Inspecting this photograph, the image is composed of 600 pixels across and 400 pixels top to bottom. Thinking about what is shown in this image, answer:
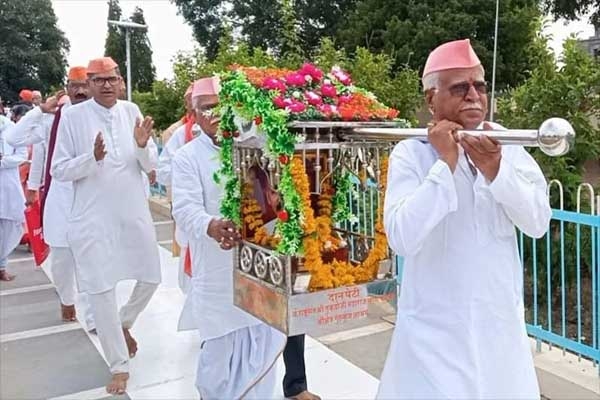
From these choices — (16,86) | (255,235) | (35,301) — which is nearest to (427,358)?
(255,235)

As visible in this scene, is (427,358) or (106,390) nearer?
(427,358)

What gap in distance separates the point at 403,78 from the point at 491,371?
7.00 m

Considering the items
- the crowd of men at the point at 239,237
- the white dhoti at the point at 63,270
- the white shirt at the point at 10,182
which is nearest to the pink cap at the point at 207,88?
the crowd of men at the point at 239,237

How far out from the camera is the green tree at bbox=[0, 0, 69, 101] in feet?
135

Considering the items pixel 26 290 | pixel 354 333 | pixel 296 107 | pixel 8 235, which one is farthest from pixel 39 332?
pixel 296 107

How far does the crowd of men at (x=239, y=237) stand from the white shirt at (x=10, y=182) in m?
1.02

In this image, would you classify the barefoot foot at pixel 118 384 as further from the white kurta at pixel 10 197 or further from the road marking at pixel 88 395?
the white kurta at pixel 10 197

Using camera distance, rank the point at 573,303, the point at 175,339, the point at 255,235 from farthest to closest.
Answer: the point at 573,303 → the point at 175,339 → the point at 255,235

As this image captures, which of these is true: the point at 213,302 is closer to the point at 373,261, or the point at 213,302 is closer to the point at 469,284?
the point at 373,261

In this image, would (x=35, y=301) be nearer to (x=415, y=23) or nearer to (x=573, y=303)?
(x=573, y=303)

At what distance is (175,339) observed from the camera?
4406 millimetres

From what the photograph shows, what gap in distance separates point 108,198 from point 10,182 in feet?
12.6

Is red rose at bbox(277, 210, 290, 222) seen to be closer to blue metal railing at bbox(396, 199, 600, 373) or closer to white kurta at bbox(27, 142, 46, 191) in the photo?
blue metal railing at bbox(396, 199, 600, 373)

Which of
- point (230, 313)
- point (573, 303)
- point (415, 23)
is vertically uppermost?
point (415, 23)
